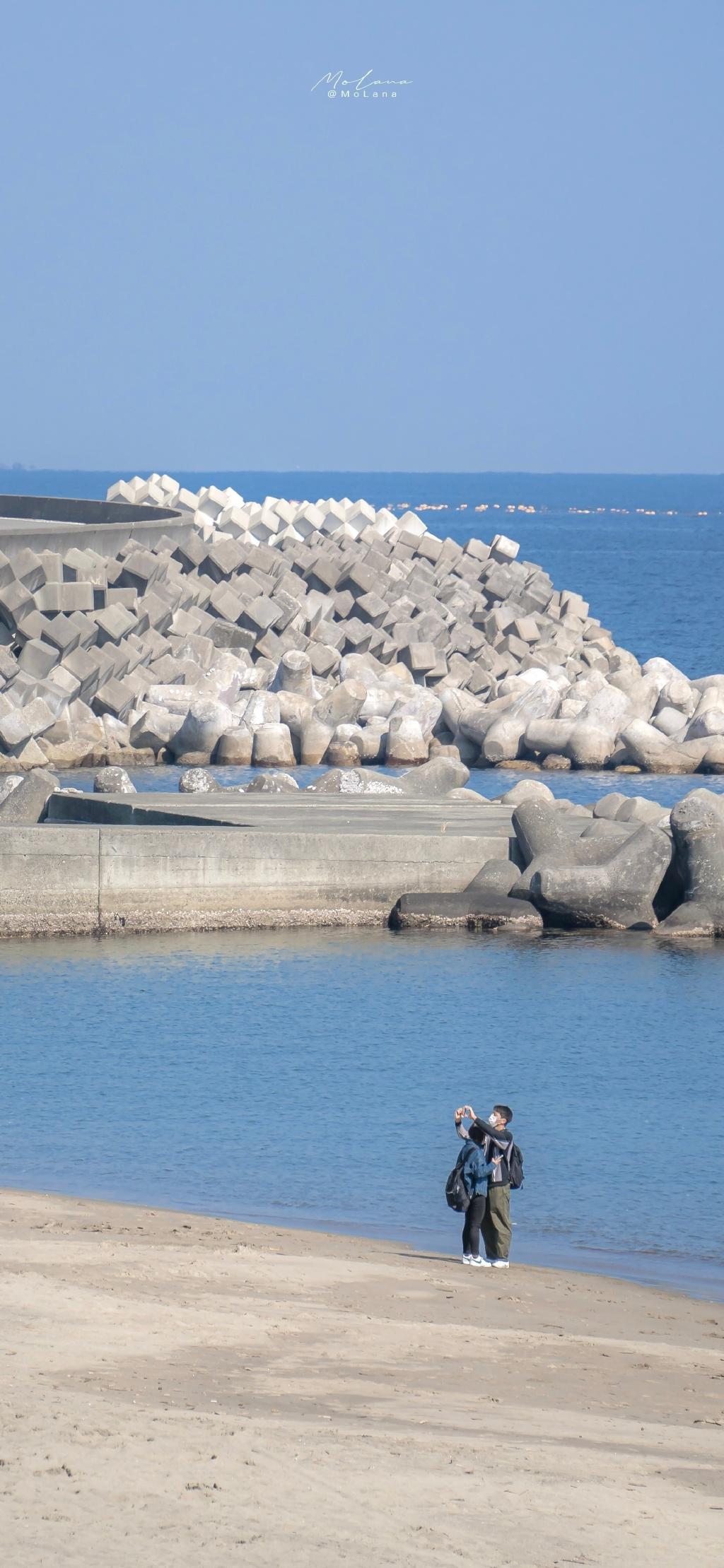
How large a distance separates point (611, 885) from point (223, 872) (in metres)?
3.31

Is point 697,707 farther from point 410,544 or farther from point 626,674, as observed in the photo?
point 410,544

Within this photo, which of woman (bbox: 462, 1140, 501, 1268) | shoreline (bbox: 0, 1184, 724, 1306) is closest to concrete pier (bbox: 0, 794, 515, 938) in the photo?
shoreline (bbox: 0, 1184, 724, 1306)

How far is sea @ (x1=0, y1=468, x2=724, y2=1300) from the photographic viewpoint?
956 cm

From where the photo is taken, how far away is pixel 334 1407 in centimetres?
602

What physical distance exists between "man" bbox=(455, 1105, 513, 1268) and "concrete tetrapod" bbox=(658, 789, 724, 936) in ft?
27.2

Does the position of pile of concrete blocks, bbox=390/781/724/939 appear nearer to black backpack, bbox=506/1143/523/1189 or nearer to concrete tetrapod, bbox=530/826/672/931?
concrete tetrapod, bbox=530/826/672/931

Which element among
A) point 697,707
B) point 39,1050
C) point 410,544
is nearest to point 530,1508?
point 39,1050

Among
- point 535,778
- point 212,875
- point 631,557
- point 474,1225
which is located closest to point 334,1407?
point 474,1225

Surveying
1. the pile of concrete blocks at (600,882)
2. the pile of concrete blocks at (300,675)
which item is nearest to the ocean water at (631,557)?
the pile of concrete blocks at (300,675)

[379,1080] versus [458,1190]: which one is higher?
[458,1190]

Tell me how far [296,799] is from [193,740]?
665 cm

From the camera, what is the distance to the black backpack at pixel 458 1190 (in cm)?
829

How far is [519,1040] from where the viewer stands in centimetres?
1320

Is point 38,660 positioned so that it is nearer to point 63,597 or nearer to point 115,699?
point 115,699
